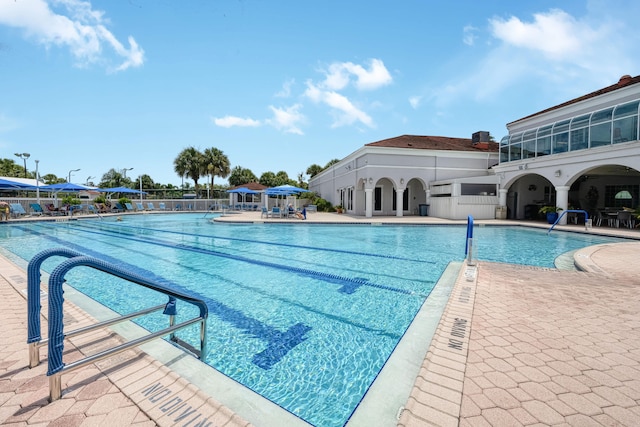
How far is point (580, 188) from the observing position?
836 inches

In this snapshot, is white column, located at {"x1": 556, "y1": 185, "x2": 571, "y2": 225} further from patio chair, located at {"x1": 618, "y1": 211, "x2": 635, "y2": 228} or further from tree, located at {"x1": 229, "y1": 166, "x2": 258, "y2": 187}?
tree, located at {"x1": 229, "y1": 166, "x2": 258, "y2": 187}

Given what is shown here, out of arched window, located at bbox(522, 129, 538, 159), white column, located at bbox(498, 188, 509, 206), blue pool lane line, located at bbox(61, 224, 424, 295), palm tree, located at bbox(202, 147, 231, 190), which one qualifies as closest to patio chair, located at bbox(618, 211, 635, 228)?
arched window, located at bbox(522, 129, 538, 159)

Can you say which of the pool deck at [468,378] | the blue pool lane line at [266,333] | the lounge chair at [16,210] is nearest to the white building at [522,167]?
the pool deck at [468,378]

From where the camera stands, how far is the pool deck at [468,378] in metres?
1.95

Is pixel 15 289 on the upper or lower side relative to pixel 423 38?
lower

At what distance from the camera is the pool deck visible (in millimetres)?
1951

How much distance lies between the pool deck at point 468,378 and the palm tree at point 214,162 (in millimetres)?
36752

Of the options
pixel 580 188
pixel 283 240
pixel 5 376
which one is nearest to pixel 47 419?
pixel 5 376

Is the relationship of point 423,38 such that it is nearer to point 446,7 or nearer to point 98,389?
point 446,7

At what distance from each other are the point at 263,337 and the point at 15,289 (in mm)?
4418

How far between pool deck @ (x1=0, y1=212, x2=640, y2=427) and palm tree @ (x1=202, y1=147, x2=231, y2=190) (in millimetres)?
36752

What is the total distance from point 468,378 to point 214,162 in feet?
133

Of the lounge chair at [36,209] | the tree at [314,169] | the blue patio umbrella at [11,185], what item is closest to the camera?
the blue patio umbrella at [11,185]

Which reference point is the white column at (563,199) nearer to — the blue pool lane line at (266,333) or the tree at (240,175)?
the blue pool lane line at (266,333)
